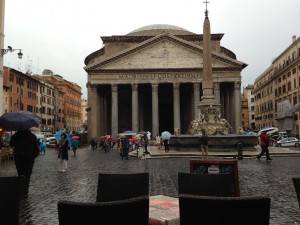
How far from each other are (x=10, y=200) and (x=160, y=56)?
133 ft

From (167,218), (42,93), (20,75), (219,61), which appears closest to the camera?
(167,218)

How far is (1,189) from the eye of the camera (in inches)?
141

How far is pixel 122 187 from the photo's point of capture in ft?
14.0

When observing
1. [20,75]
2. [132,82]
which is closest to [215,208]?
[132,82]

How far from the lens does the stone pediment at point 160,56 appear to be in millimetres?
42688

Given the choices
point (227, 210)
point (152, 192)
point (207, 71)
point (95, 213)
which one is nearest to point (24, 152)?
point (152, 192)

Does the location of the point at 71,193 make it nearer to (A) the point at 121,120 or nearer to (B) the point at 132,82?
(B) the point at 132,82

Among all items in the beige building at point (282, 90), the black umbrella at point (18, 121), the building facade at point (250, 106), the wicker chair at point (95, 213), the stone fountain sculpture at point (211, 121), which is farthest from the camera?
the building facade at point (250, 106)

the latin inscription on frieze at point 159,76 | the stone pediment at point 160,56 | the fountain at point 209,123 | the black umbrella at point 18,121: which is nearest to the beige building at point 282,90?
the latin inscription on frieze at point 159,76

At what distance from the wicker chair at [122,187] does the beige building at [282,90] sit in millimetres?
42108

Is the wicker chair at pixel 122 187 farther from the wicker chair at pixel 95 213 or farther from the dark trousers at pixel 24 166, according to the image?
the dark trousers at pixel 24 166

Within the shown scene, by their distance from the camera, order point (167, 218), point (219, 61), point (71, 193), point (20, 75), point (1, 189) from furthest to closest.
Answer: point (20, 75) < point (219, 61) < point (71, 193) < point (167, 218) < point (1, 189)

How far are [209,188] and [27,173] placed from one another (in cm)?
536

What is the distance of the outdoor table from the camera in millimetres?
4020
